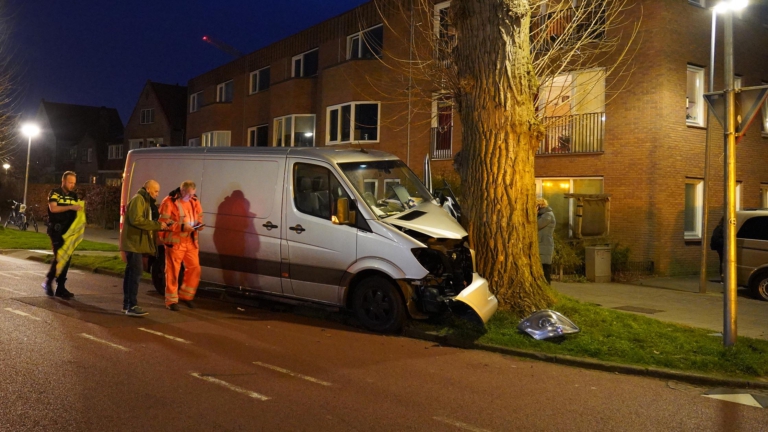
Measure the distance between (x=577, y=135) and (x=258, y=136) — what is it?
16755 millimetres

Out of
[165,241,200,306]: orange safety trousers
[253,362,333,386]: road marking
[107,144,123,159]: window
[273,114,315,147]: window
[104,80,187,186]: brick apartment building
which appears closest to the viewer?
[253,362,333,386]: road marking

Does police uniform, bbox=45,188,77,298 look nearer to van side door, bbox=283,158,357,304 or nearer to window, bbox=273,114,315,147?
van side door, bbox=283,158,357,304

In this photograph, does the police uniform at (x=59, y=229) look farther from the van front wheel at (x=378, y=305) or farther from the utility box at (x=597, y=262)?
the utility box at (x=597, y=262)

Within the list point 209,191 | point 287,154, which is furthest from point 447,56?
point 209,191

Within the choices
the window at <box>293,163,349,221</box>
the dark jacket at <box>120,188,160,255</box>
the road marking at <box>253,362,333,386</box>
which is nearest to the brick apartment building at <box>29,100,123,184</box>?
the dark jacket at <box>120,188,160,255</box>

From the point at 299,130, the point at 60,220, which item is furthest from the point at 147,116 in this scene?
the point at 60,220

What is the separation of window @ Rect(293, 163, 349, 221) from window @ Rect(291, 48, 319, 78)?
18.4m

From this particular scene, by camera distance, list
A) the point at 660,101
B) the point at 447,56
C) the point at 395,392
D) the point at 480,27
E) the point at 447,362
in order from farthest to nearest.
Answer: the point at 660,101, the point at 447,56, the point at 480,27, the point at 447,362, the point at 395,392

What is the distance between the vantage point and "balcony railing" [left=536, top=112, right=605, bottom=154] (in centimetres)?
1767

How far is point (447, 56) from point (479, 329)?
4.93 m

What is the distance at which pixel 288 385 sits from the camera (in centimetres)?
620

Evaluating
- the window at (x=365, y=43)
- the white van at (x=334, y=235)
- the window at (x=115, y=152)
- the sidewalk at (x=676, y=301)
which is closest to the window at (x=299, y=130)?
the window at (x=365, y=43)

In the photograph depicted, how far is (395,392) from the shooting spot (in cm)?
617

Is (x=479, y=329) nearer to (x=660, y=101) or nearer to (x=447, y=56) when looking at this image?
(x=447, y=56)
